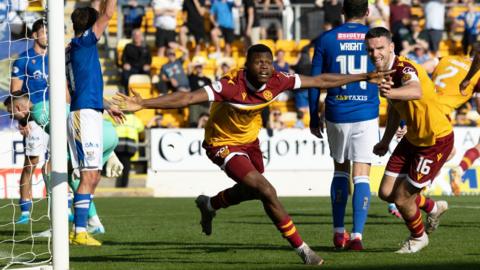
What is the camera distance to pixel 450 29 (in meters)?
28.5

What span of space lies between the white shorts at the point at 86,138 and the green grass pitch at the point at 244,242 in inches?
34.1

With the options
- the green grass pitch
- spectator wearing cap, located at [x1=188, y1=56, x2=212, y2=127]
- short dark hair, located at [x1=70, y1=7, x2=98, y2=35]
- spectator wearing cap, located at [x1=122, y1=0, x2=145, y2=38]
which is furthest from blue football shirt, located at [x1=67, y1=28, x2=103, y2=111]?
spectator wearing cap, located at [x1=122, y1=0, x2=145, y2=38]

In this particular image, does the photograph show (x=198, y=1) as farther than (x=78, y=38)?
Yes

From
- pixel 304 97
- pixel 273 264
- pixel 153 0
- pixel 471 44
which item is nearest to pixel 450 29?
pixel 471 44

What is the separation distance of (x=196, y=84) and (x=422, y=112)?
1492cm

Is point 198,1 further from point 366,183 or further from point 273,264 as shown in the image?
point 273,264

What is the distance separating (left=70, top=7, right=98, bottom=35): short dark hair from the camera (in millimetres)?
11211

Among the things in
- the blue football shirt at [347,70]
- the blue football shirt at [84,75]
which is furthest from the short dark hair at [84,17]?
the blue football shirt at [347,70]

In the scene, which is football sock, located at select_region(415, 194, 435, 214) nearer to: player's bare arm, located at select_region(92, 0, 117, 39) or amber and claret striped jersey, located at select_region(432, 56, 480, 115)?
player's bare arm, located at select_region(92, 0, 117, 39)

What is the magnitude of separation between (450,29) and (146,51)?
848 cm

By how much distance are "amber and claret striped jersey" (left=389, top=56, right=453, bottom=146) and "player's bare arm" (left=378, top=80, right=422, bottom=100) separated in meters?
0.27

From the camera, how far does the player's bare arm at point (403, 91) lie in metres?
8.87

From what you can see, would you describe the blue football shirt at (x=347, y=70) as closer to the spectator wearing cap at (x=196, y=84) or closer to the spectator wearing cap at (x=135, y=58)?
the spectator wearing cap at (x=196, y=84)

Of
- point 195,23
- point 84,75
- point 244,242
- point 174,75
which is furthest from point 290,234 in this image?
point 195,23
